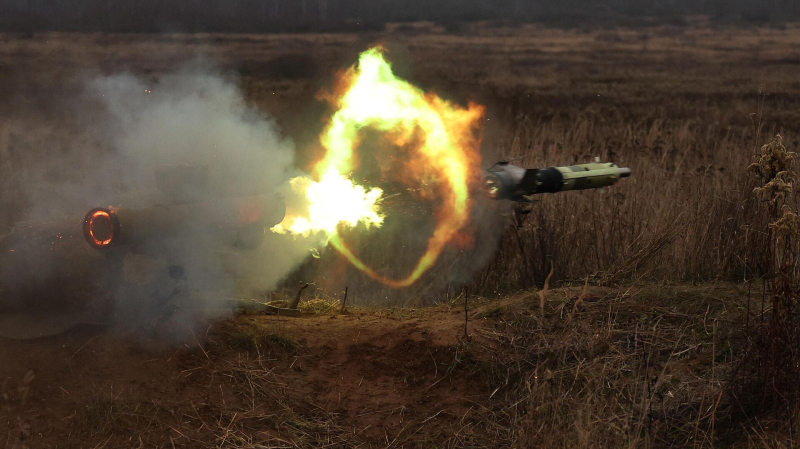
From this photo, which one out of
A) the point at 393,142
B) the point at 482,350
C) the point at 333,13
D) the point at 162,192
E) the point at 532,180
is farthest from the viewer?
the point at 333,13

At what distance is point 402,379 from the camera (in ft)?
17.4

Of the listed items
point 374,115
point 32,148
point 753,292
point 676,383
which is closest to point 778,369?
point 676,383

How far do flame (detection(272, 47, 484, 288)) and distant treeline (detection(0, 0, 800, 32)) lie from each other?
103ft

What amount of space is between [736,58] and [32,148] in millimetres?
37084

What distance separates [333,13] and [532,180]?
6389 centimetres

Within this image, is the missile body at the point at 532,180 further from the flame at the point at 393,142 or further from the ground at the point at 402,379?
the ground at the point at 402,379

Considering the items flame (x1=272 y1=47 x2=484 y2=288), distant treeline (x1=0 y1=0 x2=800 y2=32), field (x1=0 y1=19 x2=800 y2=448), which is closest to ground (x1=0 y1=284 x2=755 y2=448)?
field (x1=0 y1=19 x2=800 y2=448)

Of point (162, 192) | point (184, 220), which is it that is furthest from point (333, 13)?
point (184, 220)

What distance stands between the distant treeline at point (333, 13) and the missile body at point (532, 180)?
3271cm

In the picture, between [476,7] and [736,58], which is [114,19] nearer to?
[736,58]

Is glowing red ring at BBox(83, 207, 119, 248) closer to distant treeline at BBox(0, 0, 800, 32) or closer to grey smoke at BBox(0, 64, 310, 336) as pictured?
grey smoke at BBox(0, 64, 310, 336)

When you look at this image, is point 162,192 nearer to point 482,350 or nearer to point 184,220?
point 184,220

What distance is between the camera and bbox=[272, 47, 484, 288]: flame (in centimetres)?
675

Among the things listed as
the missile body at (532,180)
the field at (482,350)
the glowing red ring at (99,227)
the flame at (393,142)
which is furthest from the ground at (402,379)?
A: the flame at (393,142)
